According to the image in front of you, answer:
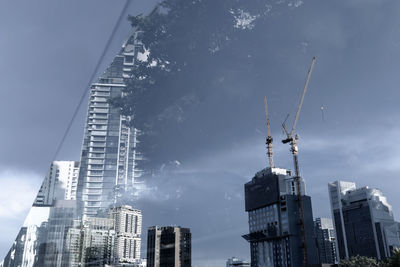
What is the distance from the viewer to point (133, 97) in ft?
9.51

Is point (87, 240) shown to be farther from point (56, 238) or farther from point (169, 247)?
point (169, 247)

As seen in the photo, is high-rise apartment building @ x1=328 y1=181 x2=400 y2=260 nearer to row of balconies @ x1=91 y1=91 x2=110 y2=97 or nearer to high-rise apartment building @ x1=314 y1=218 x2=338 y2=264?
high-rise apartment building @ x1=314 y1=218 x2=338 y2=264

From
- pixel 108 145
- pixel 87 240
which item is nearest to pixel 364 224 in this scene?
pixel 87 240

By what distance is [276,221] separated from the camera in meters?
64.2

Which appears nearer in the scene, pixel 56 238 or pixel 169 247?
pixel 56 238

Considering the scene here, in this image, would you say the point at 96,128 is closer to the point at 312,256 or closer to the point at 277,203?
the point at 312,256

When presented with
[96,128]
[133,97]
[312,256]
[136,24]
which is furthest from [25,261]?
[312,256]

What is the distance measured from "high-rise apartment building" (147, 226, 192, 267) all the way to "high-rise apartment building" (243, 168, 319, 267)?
1153 centimetres

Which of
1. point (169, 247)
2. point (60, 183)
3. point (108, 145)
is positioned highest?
point (169, 247)

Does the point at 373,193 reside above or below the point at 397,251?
above

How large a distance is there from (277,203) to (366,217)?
15.5 metres

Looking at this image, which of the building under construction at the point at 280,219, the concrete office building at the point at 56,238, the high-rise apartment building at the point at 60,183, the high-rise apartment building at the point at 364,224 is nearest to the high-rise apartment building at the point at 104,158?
the high-rise apartment building at the point at 60,183

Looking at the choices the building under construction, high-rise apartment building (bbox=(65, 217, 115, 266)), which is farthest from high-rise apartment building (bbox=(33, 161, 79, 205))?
the building under construction

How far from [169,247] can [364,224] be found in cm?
3343
